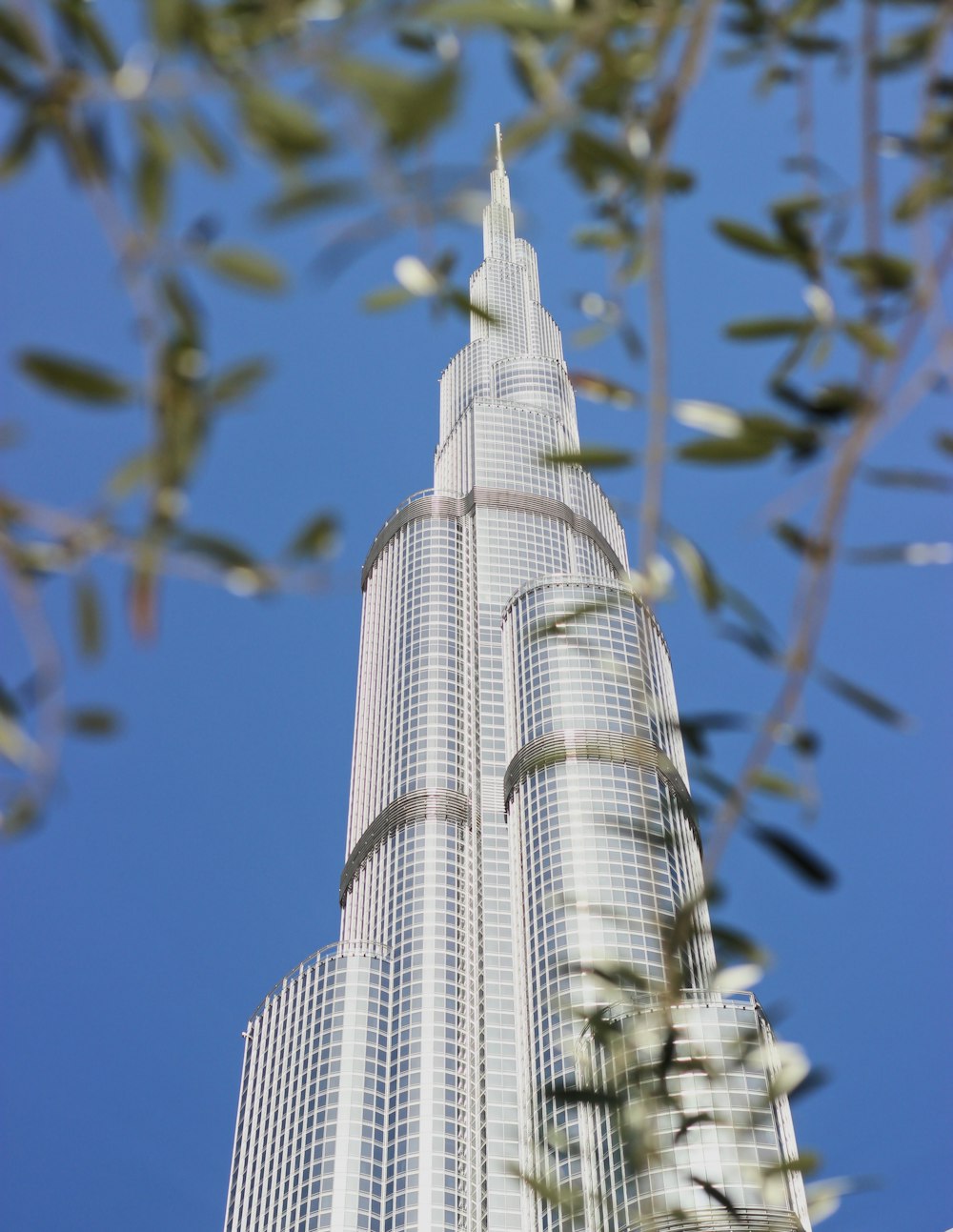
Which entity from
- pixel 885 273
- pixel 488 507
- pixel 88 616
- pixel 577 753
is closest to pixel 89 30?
pixel 88 616

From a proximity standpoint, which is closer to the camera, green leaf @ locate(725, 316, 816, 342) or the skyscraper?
green leaf @ locate(725, 316, 816, 342)

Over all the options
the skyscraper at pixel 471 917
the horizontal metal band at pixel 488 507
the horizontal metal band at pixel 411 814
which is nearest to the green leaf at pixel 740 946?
the skyscraper at pixel 471 917

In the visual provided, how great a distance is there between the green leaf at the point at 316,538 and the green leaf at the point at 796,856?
2.62ft

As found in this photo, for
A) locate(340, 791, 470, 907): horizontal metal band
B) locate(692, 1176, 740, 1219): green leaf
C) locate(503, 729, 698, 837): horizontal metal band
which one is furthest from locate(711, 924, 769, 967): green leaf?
locate(340, 791, 470, 907): horizontal metal band

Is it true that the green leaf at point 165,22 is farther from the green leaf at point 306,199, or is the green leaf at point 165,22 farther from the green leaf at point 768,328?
the green leaf at point 768,328

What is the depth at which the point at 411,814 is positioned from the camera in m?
88.9

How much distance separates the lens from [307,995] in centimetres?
7862

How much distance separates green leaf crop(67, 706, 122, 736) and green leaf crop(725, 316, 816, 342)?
3.58 ft

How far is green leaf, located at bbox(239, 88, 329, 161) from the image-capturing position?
5.00 ft

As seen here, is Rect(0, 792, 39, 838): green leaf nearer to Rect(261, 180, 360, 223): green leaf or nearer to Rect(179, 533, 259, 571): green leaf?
Rect(179, 533, 259, 571): green leaf

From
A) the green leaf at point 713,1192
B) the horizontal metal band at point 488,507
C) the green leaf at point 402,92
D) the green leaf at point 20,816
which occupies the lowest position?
the green leaf at point 713,1192

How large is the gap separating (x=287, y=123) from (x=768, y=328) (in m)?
0.87

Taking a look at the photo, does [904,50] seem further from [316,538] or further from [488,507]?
[488,507]

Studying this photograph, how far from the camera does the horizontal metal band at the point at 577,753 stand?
79.0 m
